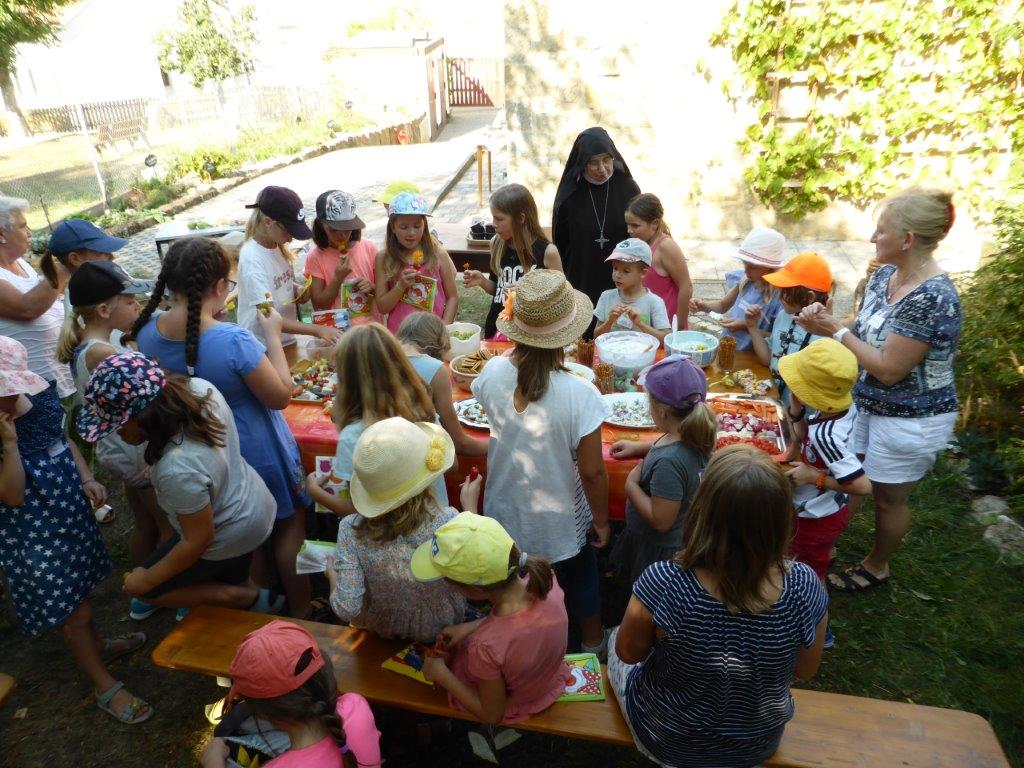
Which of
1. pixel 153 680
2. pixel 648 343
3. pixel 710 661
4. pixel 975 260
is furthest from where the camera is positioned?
pixel 975 260

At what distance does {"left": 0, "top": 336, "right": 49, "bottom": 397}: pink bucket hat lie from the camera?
2.55 m

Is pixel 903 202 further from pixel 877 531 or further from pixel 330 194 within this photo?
pixel 330 194

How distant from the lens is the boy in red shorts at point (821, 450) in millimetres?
2658

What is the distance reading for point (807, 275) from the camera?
333 cm

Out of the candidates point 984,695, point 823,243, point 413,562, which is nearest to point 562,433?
point 413,562

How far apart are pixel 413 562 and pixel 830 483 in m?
1.76

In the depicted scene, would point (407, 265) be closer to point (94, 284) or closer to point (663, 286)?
point (663, 286)

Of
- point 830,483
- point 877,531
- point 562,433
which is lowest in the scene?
point 877,531

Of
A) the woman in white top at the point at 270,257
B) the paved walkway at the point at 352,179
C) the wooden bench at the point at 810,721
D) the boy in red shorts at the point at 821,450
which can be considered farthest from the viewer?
the paved walkway at the point at 352,179

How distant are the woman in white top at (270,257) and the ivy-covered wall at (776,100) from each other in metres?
5.85

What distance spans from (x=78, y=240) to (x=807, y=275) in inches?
151

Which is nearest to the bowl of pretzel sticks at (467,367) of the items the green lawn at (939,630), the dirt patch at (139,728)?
the dirt patch at (139,728)

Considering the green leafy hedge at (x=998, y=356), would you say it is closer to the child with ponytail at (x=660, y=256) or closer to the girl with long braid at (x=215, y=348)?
the child with ponytail at (x=660, y=256)

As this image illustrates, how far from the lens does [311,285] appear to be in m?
4.43
